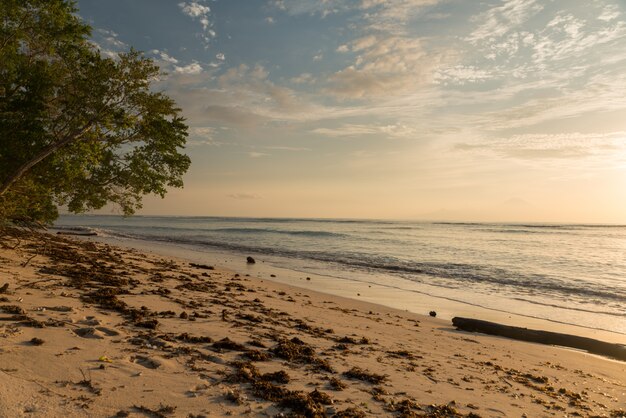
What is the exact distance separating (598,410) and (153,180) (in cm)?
1442

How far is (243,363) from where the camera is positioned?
5.56 metres

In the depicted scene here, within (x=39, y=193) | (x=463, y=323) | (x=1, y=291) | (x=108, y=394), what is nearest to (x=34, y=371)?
(x=108, y=394)

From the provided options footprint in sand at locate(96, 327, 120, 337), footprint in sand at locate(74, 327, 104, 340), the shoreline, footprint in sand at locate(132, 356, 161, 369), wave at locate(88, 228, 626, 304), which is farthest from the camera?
wave at locate(88, 228, 626, 304)

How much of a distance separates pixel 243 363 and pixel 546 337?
30.5 ft

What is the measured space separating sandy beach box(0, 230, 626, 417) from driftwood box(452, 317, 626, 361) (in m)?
0.50

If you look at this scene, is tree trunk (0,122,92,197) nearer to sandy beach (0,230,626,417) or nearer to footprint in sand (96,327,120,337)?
sandy beach (0,230,626,417)

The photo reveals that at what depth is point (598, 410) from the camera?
6.10 metres

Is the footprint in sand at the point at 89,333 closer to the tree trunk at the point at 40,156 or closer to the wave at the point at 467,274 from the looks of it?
the tree trunk at the point at 40,156

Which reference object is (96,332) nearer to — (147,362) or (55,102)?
(147,362)

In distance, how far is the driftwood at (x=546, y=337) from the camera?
9.78 metres

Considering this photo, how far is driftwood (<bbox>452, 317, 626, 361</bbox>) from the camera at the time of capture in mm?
9781

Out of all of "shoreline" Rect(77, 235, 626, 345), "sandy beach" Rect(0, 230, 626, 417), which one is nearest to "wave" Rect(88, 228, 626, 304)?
"shoreline" Rect(77, 235, 626, 345)

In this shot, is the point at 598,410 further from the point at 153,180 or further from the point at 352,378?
the point at 153,180

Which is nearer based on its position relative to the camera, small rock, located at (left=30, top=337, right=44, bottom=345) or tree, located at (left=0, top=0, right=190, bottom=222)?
small rock, located at (left=30, top=337, right=44, bottom=345)
